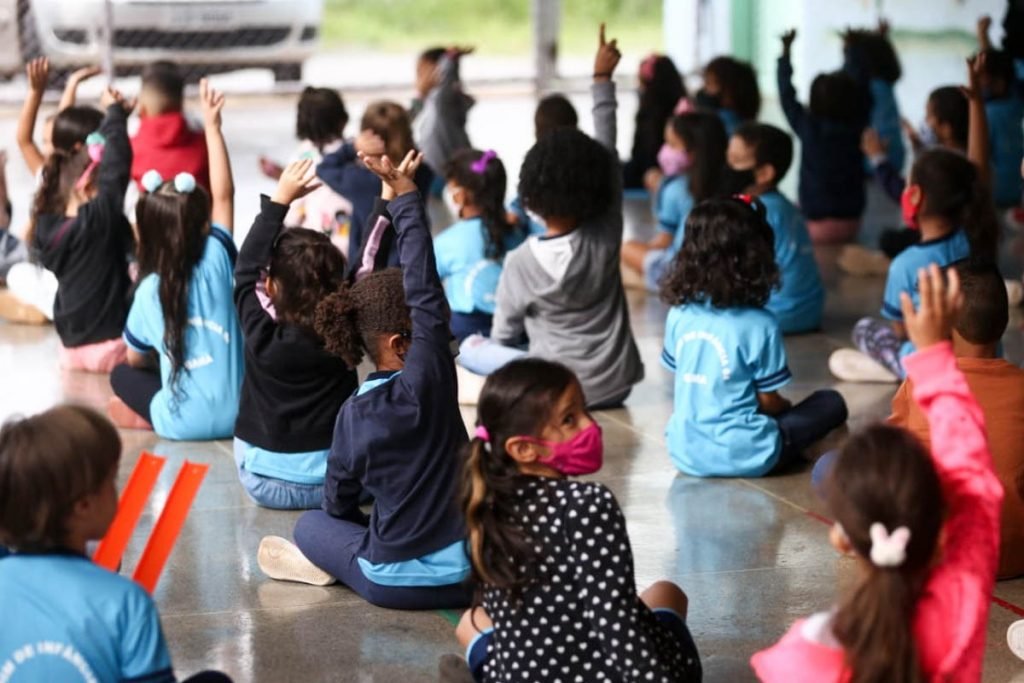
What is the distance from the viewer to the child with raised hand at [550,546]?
10.6ft

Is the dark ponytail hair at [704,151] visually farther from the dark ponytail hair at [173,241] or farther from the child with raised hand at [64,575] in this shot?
the child with raised hand at [64,575]

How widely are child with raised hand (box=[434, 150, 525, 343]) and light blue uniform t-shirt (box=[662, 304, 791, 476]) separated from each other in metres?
1.57

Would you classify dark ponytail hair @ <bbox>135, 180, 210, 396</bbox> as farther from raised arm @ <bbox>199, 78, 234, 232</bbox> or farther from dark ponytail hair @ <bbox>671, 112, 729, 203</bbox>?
dark ponytail hair @ <bbox>671, 112, 729, 203</bbox>

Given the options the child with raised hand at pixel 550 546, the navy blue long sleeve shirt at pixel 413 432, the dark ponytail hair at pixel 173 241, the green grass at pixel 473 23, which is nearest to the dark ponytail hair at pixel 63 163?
the dark ponytail hair at pixel 173 241

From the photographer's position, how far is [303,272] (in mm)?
4891

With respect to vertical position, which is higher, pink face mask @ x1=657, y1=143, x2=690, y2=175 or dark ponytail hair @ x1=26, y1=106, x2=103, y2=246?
dark ponytail hair @ x1=26, y1=106, x2=103, y2=246

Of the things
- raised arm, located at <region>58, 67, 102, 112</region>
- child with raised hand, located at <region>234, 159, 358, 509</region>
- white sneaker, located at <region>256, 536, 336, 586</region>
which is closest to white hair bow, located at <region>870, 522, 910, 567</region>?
white sneaker, located at <region>256, 536, 336, 586</region>

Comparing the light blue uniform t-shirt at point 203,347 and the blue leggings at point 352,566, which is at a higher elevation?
the light blue uniform t-shirt at point 203,347

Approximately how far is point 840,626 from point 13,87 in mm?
13694

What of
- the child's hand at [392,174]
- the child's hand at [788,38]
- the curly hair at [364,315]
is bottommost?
the curly hair at [364,315]

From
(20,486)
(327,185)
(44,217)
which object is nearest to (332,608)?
(20,486)

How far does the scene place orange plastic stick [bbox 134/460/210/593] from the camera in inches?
127

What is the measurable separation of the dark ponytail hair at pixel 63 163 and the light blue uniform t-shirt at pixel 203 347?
974mm

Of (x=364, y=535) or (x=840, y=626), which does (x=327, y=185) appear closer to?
(x=364, y=535)
